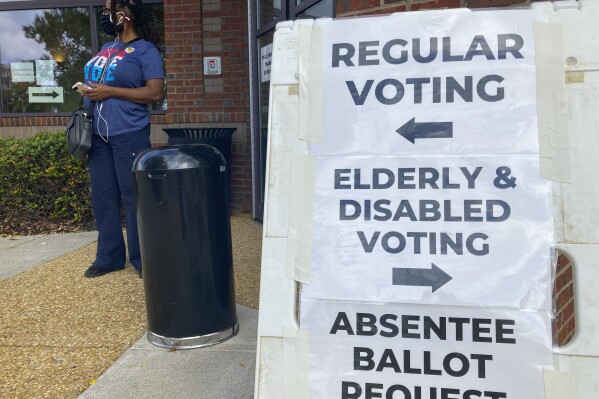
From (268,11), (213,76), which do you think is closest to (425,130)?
(268,11)

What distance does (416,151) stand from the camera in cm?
179

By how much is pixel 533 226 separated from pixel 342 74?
2.48 feet

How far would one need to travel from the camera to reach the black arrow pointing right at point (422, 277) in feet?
5.69

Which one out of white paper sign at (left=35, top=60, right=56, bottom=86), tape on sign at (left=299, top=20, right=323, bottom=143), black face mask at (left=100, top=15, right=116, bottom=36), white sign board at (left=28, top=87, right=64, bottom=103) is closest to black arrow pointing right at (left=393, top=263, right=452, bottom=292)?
tape on sign at (left=299, top=20, right=323, bottom=143)

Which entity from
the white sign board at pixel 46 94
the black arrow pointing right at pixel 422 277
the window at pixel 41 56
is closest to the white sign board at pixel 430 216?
the black arrow pointing right at pixel 422 277

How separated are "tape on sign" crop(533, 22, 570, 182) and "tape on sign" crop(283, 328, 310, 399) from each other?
90 centimetres

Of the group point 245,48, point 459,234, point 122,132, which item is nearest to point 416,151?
point 459,234

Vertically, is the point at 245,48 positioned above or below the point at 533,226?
above

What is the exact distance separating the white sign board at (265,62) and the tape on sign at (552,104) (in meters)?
5.04

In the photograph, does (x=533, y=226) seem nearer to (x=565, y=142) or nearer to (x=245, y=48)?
(x=565, y=142)

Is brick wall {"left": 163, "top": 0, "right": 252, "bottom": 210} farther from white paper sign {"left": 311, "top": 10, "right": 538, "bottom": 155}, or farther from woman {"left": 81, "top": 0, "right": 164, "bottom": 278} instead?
white paper sign {"left": 311, "top": 10, "right": 538, "bottom": 155}

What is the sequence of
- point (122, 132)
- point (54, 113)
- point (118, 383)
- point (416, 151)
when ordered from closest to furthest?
point (416, 151) → point (118, 383) → point (122, 132) → point (54, 113)

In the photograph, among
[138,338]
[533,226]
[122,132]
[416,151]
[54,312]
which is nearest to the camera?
[533,226]

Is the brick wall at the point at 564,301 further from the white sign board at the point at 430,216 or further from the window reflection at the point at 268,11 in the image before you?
the window reflection at the point at 268,11
